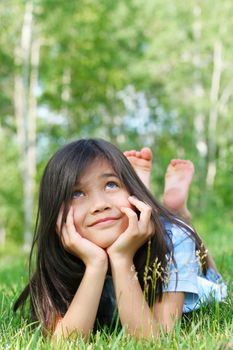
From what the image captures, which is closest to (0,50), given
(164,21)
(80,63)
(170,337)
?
(80,63)

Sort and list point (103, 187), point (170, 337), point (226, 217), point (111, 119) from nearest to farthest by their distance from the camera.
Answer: point (170, 337), point (103, 187), point (226, 217), point (111, 119)

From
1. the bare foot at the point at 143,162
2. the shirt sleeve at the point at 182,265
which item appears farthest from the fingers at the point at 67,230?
the bare foot at the point at 143,162

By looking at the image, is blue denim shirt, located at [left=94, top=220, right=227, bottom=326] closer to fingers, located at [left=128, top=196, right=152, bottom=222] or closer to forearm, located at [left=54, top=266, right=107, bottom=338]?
forearm, located at [left=54, top=266, right=107, bottom=338]

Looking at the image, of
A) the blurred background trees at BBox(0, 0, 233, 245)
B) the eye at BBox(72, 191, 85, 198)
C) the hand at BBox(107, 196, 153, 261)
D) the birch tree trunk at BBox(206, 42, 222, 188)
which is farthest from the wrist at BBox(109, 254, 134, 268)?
the birch tree trunk at BBox(206, 42, 222, 188)

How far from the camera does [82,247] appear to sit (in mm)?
2057

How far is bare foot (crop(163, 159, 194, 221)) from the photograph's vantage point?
3.52 meters

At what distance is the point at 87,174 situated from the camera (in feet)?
7.14

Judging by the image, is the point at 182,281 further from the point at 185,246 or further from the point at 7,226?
the point at 7,226

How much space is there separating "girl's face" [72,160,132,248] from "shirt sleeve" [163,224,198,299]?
0.25 meters

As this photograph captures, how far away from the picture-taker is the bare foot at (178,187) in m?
3.52

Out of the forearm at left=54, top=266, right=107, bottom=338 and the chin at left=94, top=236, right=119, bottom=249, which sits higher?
the chin at left=94, top=236, right=119, bottom=249

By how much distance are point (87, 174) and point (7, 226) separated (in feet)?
117

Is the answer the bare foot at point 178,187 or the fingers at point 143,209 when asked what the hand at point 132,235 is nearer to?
the fingers at point 143,209

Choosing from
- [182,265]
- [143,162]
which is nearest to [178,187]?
[143,162]
